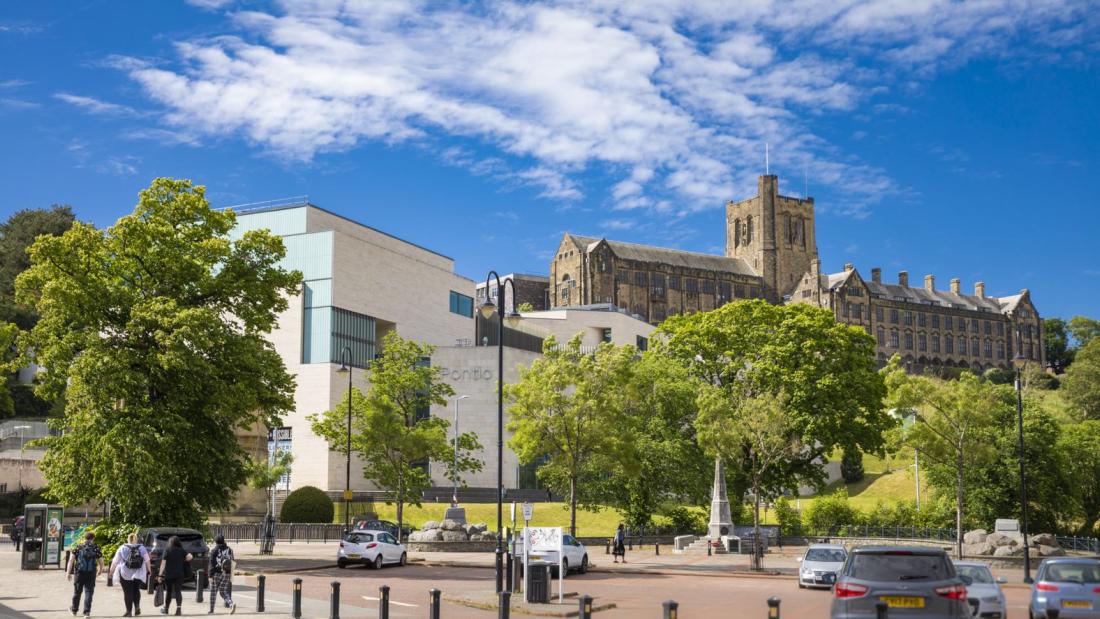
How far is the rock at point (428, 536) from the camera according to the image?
48.6m

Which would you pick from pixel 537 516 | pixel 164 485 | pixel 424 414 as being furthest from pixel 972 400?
pixel 424 414

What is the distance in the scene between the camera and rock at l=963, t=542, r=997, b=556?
45656mm

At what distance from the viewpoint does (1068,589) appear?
18391mm

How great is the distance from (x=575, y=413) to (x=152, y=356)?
1844cm

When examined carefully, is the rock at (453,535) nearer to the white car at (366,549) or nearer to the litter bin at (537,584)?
the white car at (366,549)

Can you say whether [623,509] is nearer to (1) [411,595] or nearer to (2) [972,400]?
A: (2) [972,400]

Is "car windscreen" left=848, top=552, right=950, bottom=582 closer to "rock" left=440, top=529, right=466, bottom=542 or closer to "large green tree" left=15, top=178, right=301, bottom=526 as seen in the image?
"large green tree" left=15, top=178, right=301, bottom=526

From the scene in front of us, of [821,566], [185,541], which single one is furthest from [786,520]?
[185,541]

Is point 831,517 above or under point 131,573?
under

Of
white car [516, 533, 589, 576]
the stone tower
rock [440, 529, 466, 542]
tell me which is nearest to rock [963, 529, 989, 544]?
white car [516, 533, 589, 576]

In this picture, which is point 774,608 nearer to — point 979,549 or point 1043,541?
point 979,549

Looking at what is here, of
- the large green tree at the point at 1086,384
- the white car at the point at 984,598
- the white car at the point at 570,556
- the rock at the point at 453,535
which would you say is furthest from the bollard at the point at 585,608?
the large green tree at the point at 1086,384

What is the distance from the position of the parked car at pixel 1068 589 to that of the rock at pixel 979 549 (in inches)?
1141

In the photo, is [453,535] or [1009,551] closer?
[1009,551]
